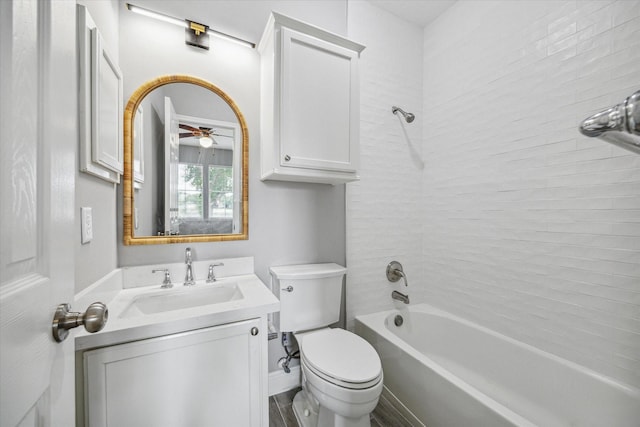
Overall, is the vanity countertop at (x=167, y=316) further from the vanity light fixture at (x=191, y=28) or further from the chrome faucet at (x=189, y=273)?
the vanity light fixture at (x=191, y=28)

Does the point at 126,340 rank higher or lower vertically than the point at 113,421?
higher

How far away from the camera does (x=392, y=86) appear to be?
6.52 ft

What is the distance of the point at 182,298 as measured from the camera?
4.13 ft

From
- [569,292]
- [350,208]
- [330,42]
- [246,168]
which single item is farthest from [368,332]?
[330,42]

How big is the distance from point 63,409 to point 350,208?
158 cm

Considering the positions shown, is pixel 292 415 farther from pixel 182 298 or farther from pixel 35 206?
pixel 35 206

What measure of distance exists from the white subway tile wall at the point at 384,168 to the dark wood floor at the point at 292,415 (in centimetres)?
52

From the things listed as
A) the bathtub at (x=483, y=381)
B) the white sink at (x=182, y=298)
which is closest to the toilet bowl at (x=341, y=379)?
the bathtub at (x=483, y=381)

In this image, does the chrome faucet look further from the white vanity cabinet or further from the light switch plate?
the white vanity cabinet

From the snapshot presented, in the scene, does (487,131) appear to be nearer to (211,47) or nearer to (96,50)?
(211,47)

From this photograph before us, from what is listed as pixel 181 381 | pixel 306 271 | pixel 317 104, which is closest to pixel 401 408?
pixel 306 271

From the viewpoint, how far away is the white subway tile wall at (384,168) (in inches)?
73.4

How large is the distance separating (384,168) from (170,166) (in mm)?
1429

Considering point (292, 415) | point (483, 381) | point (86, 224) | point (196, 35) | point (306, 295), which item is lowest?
point (292, 415)
